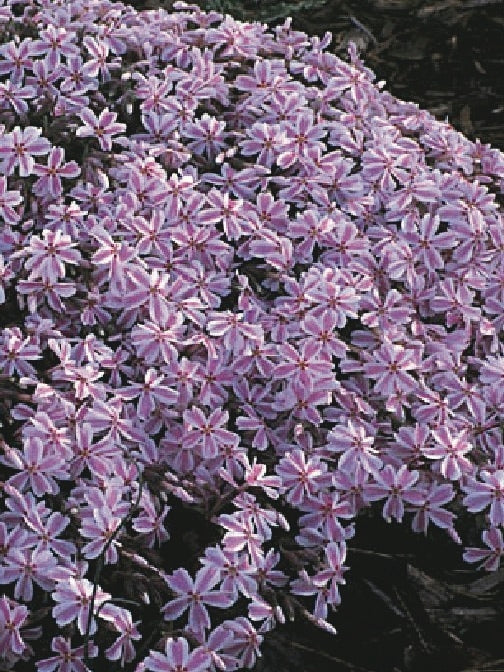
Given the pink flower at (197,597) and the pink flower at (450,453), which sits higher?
the pink flower at (450,453)

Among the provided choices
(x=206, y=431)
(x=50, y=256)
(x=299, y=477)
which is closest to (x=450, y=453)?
(x=299, y=477)

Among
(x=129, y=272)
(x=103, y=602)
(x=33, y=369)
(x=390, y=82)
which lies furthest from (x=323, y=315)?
(x=390, y=82)

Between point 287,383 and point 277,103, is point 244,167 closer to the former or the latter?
point 277,103

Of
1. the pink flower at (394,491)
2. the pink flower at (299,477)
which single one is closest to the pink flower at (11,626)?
the pink flower at (299,477)

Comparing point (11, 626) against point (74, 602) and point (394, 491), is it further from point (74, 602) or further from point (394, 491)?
point (394, 491)

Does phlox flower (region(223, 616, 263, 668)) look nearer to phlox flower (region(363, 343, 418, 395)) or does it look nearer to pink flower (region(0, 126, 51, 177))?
phlox flower (region(363, 343, 418, 395))

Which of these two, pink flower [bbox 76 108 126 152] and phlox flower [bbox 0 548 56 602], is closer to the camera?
phlox flower [bbox 0 548 56 602]

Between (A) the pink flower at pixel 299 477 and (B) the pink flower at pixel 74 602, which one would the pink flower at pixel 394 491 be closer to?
(A) the pink flower at pixel 299 477

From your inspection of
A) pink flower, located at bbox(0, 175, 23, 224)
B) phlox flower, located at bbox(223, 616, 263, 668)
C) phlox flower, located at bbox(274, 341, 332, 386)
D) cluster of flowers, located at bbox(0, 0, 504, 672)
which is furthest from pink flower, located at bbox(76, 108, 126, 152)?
phlox flower, located at bbox(223, 616, 263, 668)
